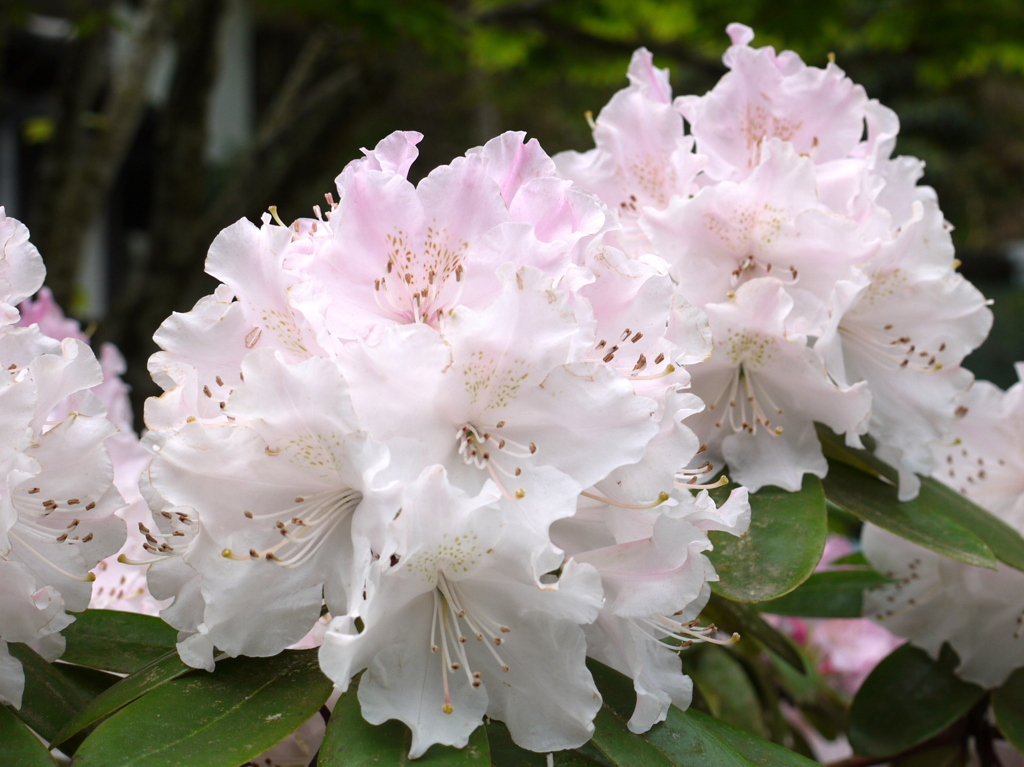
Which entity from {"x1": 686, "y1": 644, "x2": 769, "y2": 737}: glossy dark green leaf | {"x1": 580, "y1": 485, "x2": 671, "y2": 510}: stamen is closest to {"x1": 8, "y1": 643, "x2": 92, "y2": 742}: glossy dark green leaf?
{"x1": 580, "y1": 485, "x2": 671, "y2": 510}: stamen

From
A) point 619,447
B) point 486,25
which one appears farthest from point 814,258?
point 486,25

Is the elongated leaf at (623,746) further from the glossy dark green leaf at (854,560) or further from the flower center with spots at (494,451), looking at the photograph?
the glossy dark green leaf at (854,560)

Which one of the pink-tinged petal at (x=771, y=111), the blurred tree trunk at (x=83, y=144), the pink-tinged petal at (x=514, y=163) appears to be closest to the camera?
the pink-tinged petal at (x=514, y=163)

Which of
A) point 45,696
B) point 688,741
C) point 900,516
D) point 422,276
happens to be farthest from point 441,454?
point 900,516

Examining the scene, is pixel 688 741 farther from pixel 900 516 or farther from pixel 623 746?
pixel 900 516

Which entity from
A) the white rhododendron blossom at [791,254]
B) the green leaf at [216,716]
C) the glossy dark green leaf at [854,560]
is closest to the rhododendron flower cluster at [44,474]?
the green leaf at [216,716]
